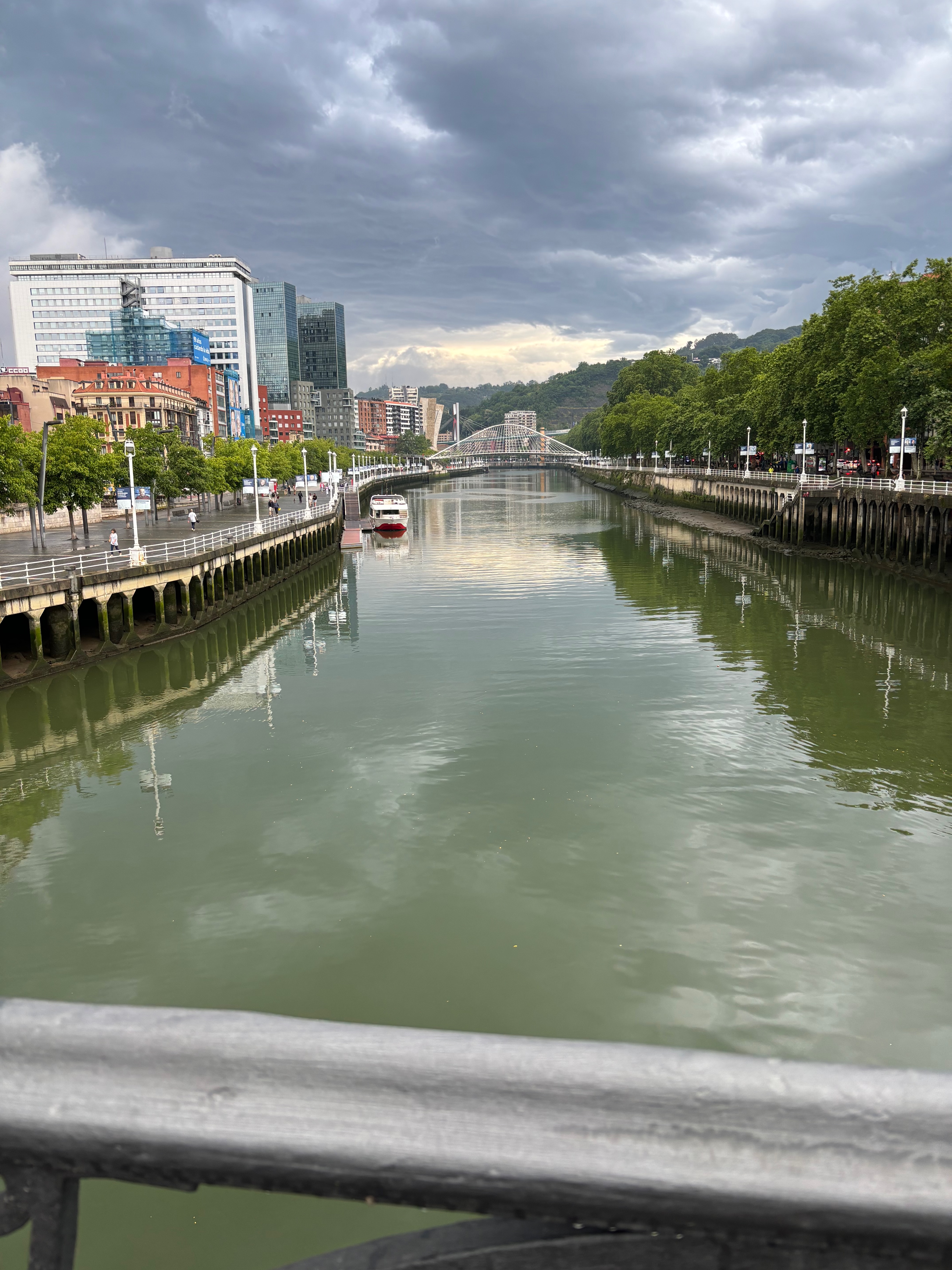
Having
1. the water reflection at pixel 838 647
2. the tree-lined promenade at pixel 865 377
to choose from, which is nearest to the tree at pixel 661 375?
the tree-lined promenade at pixel 865 377

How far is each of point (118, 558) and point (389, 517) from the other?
175ft

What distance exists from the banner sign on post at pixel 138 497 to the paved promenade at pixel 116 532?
126cm

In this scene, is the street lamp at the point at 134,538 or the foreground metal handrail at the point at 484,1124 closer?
the foreground metal handrail at the point at 484,1124

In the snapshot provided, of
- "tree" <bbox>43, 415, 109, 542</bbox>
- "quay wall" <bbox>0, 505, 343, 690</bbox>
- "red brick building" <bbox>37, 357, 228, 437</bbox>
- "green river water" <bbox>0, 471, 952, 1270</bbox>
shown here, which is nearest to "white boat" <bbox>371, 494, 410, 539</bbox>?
"quay wall" <bbox>0, 505, 343, 690</bbox>

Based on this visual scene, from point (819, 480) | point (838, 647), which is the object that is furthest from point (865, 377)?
point (838, 647)

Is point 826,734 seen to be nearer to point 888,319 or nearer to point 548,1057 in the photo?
point 548,1057

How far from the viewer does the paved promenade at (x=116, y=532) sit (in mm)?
40875

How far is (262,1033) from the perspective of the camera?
178 cm

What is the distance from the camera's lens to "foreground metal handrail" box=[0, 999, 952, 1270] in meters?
1.62

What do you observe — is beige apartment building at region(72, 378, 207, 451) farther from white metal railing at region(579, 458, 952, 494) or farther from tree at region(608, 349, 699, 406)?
tree at region(608, 349, 699, 406)

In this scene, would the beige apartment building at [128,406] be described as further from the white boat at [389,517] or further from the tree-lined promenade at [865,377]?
the tree-lined promenade at [865,377]

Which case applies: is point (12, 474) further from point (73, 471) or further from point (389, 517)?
point (389, 517)

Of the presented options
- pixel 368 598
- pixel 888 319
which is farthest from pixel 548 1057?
pixel 888 319

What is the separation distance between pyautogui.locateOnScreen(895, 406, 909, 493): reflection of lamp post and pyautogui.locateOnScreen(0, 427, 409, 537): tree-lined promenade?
4352 cm
